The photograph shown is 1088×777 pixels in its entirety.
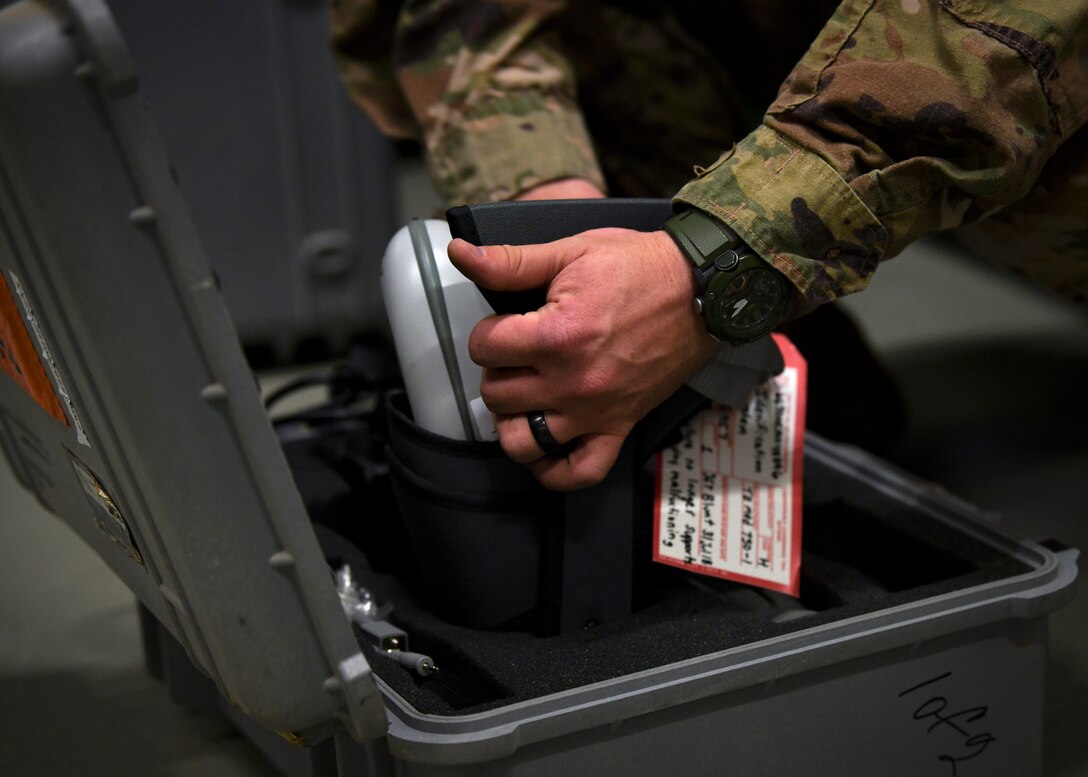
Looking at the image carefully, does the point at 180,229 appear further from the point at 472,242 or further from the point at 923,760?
the point at 923,760

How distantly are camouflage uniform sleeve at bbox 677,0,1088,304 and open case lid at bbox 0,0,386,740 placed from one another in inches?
12.3

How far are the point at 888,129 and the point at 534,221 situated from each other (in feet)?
0.71

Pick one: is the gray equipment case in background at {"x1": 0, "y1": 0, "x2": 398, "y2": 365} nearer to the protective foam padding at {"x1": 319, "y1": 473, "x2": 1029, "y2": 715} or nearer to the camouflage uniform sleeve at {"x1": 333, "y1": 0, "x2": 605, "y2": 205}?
the camouflage uniform sleeve at {"x1": 333, "y1": 0, "x2": 605, "y2": 205}

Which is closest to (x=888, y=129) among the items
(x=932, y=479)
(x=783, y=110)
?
(x=783, y=110)

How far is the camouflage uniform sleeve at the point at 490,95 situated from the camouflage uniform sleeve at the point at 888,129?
263mm

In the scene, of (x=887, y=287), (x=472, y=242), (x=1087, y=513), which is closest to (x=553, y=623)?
(x=472, y=242)

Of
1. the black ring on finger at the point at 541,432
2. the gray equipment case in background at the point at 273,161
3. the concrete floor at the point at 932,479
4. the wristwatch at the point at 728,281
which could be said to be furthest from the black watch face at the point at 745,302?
the gray equipment case in background at the point at 273,161

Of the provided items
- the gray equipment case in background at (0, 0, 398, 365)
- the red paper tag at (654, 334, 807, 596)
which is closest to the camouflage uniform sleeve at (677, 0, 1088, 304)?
the red paper tag at (654, 334, 807, 596)

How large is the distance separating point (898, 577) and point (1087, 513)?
48cm

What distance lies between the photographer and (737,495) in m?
0.78

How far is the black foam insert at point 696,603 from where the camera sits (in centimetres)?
68

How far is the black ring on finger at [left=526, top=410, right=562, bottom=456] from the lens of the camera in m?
0.68

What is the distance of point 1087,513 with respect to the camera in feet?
4.06

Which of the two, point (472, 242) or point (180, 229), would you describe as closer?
point (180, 229)
